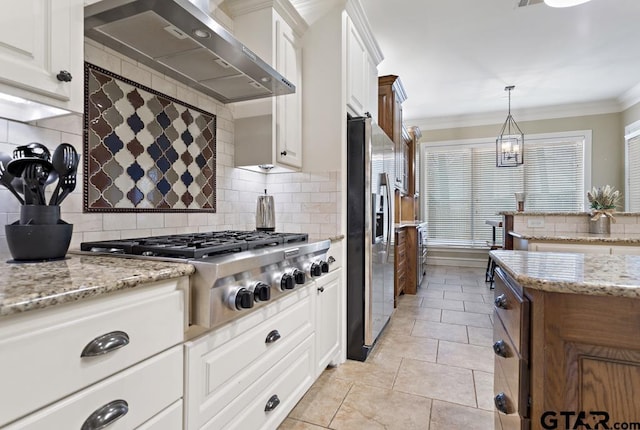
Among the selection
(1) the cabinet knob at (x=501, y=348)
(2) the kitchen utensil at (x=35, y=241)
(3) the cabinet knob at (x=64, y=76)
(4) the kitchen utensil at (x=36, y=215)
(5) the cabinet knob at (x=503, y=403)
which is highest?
(3) the cabinet knob at (x=64, y=76)

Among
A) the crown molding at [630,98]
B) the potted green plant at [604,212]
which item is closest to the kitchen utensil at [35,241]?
the potted green plant at [604,212]

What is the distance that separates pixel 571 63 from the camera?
4.00 m

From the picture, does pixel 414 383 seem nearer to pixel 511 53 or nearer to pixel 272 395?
pixel 272 395

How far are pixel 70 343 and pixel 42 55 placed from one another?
2.92 feet

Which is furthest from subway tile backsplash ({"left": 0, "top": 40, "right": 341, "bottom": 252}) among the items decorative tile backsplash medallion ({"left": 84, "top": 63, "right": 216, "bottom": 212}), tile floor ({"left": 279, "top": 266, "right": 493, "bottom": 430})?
tile floor ({"left": 279, "top": 266, "right": 493, "bottom": 430})

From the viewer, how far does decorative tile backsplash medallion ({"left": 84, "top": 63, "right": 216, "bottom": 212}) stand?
149 cm

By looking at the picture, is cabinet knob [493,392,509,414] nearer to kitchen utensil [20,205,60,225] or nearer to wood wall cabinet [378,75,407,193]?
kitchen utensil [20,205,60,225]

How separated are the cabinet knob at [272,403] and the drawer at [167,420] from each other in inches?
19.5

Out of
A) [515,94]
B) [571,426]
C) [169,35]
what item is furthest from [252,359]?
[515,94]

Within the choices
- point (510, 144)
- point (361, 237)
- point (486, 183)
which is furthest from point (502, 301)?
point (486, 183)

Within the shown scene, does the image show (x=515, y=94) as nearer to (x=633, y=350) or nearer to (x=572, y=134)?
(x=572, y=134)

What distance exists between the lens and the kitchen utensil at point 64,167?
115cm

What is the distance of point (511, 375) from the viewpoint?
1.14 metres

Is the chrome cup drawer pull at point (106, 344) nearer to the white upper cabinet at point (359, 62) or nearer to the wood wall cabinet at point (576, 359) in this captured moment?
the wood wall cabinet at point (576, 359)
